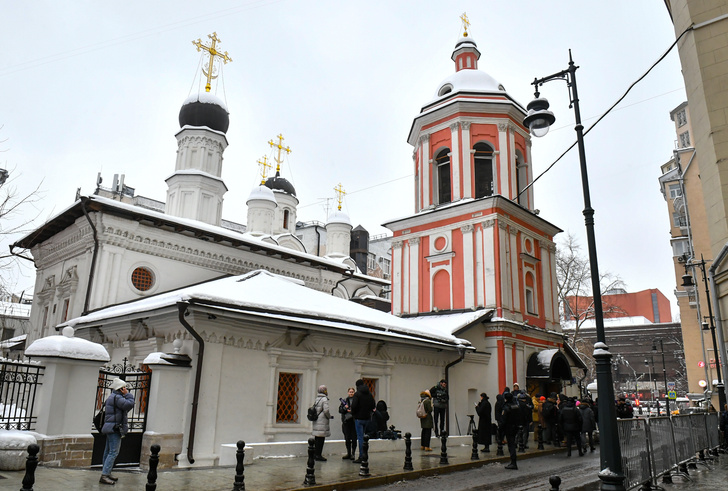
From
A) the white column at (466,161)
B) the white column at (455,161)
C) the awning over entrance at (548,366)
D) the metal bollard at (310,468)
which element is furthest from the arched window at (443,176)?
the metal bollard at (310,468)

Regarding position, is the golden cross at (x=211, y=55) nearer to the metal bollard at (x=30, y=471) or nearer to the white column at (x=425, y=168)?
the white column at (x=425, y=168)

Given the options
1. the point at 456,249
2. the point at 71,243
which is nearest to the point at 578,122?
the point at 456,249

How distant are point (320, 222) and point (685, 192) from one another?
4031 centimetres

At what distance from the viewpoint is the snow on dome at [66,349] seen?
31.4 ft

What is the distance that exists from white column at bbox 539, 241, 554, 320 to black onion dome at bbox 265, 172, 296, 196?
2495cm

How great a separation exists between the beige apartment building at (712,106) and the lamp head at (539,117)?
5.21 meters

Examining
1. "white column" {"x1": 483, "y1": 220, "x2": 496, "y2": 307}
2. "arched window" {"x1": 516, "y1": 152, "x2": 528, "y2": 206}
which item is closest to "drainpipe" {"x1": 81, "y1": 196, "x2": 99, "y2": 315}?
"white column" {"x1": 483, "y1": 220, "x2": 496, "y2": 307}

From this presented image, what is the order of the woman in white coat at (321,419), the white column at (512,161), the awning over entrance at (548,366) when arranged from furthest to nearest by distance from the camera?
1. the white column at (512,161)
2. the awning over entrance at (548,366)
3. the woman in white coat at (321,419)

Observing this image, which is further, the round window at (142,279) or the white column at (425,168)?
the white column at (425,168)

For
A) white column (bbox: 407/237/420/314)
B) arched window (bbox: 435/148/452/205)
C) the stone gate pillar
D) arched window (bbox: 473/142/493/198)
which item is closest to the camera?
the stone gate pillar

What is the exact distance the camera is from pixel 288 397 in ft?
46.0

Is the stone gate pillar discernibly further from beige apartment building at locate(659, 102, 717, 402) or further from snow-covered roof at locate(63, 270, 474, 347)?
beige apartment building at locate(659, 102, 717, 402)

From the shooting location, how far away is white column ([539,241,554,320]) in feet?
83.4

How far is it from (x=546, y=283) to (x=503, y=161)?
603 centimetres
